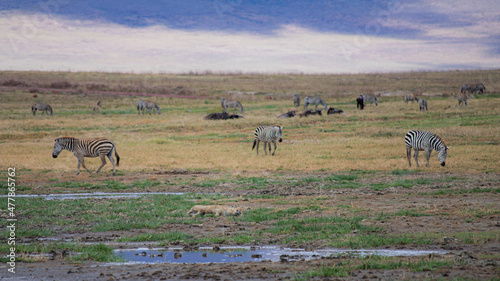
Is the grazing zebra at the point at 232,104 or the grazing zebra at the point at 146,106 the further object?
the grazing zebra at the point at 146,106

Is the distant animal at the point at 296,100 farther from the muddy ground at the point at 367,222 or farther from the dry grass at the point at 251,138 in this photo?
the muddy ground at the point at 367,222

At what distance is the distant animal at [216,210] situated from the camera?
11.8 meters

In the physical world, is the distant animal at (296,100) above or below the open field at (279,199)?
above

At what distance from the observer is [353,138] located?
29.3m

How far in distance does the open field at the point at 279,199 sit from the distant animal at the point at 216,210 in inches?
8.5

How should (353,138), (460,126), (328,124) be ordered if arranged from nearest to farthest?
1. (353,138)
2. (460,126)
3. (328,124)

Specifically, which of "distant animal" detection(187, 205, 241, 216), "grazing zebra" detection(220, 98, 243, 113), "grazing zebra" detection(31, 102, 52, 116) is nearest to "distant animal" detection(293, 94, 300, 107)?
"grazing zebra" detection(220, 98, 243, 113)

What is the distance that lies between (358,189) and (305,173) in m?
4.23

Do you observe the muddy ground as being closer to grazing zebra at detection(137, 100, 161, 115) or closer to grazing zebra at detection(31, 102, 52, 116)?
grazing zebra at detection(31, 102, 52, 116)

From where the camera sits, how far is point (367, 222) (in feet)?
35.0

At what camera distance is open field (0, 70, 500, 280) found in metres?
7.68

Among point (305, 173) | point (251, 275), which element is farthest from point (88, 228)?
point (305, 173)

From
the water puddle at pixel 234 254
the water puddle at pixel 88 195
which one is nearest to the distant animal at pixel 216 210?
the water puddle at pixel 234 254

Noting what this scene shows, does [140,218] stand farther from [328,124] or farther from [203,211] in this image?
[328,124]
